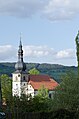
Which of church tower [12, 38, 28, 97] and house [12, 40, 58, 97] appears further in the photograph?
house [12, 40, 58, 97]

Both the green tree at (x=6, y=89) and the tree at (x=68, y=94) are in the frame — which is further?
the tree at (x=68, y=94)

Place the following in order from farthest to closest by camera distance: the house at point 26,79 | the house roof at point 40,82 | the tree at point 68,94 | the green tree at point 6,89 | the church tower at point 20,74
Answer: the house roof at point 40,82
the house at point 26,79
the church tower at point 20,74
the tree at point 68,94
the green tree at point 6,89

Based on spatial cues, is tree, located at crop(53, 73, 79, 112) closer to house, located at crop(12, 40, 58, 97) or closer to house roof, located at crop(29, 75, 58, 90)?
house, located at crop(12, 40, 58, 97)

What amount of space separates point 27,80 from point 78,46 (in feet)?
337

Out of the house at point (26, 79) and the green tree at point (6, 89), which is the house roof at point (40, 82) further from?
the green tree at point (6, 89)

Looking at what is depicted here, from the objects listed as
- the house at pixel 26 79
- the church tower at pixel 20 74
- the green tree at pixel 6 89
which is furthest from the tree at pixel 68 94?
the house at pixel 26 79

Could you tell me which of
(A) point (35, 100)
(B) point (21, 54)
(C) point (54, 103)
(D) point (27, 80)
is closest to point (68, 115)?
(A) point (35, 100)

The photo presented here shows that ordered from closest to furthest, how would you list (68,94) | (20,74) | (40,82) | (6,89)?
(68,94) < (6,89) < (20,74) < (40,82)

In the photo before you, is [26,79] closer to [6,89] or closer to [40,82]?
[40,82]

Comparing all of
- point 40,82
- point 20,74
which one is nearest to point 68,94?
point 20,74

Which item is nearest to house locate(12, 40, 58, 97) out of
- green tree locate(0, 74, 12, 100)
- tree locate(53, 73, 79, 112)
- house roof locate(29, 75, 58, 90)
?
house roof locate(29, 75, 58, 90)

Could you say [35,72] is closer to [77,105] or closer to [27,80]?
[27,80]

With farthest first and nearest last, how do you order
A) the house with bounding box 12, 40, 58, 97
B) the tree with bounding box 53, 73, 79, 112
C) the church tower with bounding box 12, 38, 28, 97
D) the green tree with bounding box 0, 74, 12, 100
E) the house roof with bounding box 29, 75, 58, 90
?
1. the house roof with bounding box 29, 75, 58, 90
2. the house with bounding box 12, 40, 58, 97
3. the church tower with bounding box 12, 38, 28, 97
4. the tree with bounding box 53, 73, 79, 112
5. the green tree with bounding box 0, 74, 12, 100

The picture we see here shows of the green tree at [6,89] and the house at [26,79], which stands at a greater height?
the house at [26,79]
